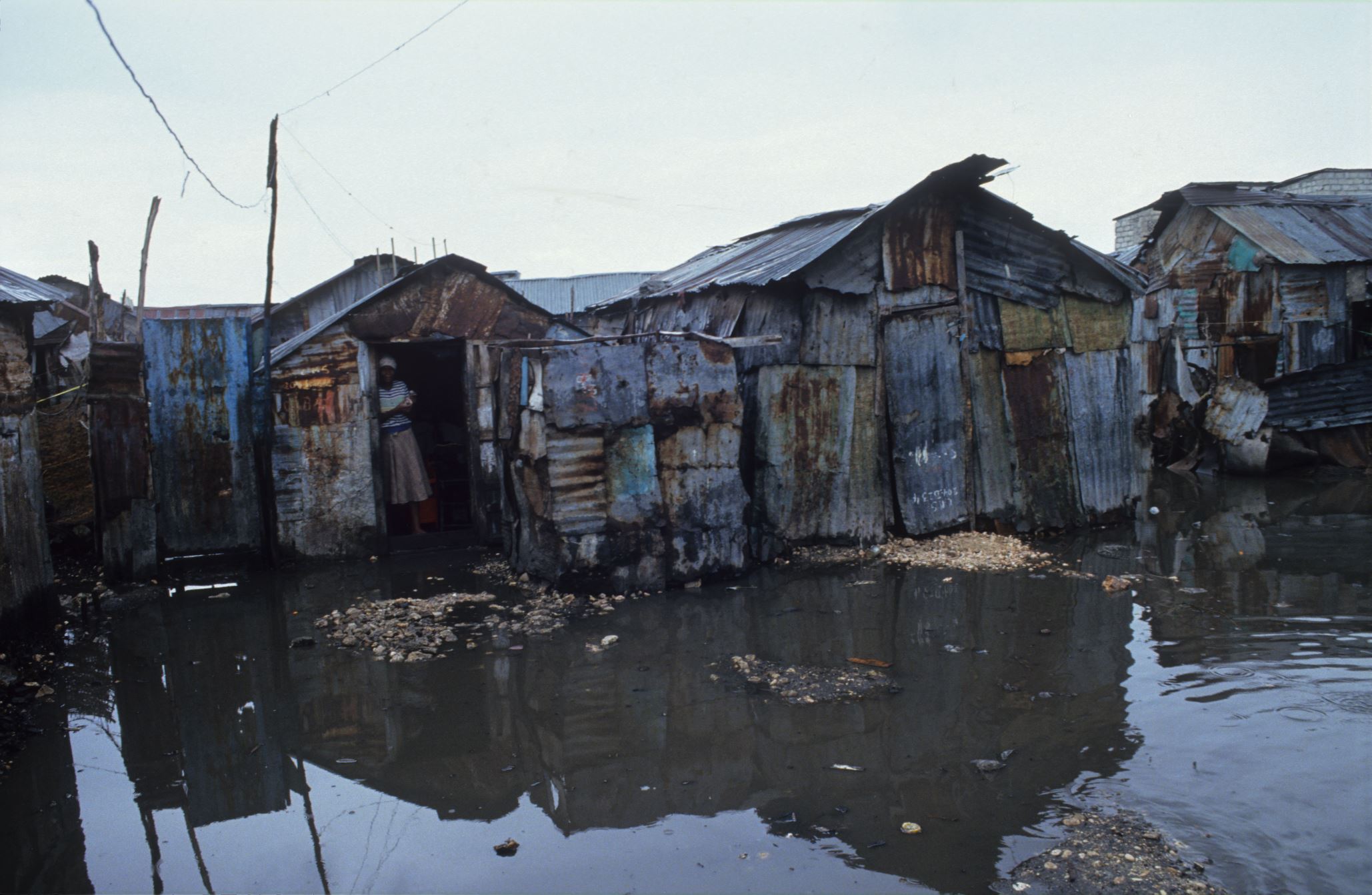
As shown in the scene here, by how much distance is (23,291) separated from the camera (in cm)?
618

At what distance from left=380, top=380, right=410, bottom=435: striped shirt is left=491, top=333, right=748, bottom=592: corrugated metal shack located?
2033 millimetres

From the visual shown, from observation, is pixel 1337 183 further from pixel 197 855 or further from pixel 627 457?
pixel 197 855

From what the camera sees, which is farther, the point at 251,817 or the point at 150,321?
the point at 150,321

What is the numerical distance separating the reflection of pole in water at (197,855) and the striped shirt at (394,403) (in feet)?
18.4

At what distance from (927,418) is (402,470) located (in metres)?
5.64

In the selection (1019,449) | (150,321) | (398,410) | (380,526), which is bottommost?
(380,526)

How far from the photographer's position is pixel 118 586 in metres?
8.09

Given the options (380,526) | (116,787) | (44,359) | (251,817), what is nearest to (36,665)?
(116,787)

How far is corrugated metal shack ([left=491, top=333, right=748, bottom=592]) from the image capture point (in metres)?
7.20

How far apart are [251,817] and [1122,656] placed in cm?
509

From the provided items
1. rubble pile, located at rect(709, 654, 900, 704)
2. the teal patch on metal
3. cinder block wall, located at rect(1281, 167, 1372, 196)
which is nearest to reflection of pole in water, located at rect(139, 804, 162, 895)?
rubble pile, located at rect(709, 654, 900, 704)

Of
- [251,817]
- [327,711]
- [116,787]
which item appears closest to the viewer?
[251,817]

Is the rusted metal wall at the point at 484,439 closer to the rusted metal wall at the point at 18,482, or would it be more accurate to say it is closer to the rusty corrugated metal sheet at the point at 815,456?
the rusty corrugated metal sheet at the point at 815,456

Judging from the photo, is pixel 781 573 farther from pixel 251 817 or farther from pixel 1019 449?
pixel 251 817
